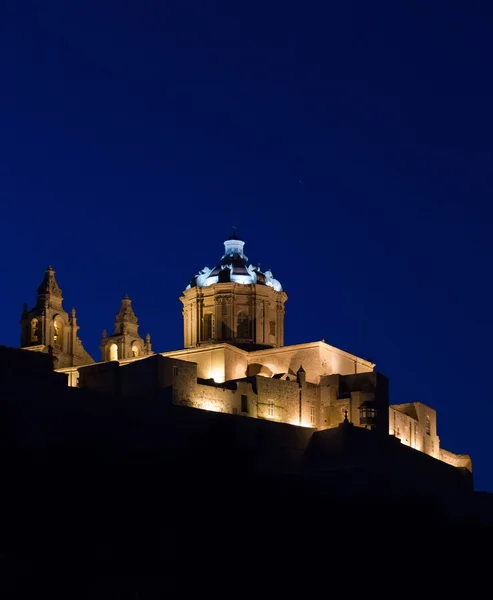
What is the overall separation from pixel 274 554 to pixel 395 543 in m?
4.93

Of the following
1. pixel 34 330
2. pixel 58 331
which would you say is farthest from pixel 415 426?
pixel 34 330

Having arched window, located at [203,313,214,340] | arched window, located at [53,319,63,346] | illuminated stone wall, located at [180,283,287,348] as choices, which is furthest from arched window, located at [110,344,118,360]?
arched window, located at [203,313,214,340]

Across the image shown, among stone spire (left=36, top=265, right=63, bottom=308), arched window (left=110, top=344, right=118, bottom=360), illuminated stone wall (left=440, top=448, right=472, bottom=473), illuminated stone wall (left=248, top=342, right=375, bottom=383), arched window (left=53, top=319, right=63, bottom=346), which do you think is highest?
stone spire (left=36, top=265, right=63, bottom=308)

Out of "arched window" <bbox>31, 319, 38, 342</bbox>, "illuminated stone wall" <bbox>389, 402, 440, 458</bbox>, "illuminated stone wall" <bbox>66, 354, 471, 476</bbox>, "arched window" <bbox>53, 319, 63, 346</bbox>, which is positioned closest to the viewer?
"illuminated stone wall" <bbox>66, 354, 471, 476</bbox>

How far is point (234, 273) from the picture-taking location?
73000mm

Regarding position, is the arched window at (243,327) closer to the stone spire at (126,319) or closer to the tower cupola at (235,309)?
the tower cupola at (235,309)

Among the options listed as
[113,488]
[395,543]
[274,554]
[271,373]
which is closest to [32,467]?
[113,488]

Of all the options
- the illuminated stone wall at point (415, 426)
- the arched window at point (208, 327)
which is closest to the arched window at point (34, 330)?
the arched window at point (208, 327)

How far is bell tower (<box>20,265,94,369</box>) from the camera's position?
71.9 meters

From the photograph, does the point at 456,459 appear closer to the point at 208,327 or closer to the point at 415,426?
the point at 415,426

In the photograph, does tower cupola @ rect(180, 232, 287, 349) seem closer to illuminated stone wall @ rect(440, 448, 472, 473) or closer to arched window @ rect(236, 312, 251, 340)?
arched window @ rect(236, 312, 251, 340)

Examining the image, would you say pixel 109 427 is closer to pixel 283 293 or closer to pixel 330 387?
pixel 330 387

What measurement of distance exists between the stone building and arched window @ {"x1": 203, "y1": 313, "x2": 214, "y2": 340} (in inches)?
1.8

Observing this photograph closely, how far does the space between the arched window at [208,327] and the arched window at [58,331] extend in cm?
666
